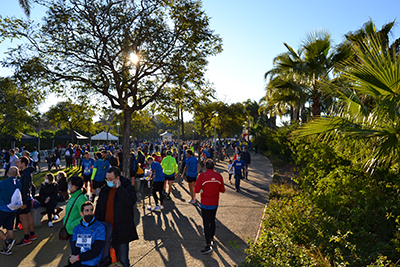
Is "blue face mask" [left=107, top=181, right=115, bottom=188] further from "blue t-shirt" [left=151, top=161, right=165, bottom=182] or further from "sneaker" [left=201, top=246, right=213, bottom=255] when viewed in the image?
"blue t-shirt" [left=151, top=161, right=165, bottom=182]

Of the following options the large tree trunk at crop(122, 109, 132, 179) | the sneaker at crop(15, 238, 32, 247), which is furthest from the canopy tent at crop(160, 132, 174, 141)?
the sneaker at crop(15, 238, 32, 247)

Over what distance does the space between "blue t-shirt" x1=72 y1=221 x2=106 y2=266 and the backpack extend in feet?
8.90

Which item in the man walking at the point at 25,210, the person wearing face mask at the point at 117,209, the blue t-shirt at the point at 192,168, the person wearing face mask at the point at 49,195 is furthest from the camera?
the blue t-shirt at the point at 192,168

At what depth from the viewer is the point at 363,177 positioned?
513 centimetres

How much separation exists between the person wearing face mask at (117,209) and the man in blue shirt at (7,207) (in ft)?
8.23

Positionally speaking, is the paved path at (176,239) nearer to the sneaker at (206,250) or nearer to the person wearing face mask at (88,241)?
the sneaker at (206,250)

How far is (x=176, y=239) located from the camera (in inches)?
242

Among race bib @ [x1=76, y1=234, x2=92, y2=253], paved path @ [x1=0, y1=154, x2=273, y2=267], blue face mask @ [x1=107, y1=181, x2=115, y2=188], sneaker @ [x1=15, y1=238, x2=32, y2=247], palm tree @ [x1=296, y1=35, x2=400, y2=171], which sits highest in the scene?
palm tree @ [x1=296, y1=35, x2=400, y2=171]

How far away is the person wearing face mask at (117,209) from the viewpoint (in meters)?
4.08

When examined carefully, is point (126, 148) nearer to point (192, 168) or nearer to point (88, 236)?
point (192, 168)

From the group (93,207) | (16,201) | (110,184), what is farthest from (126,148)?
(93,207)

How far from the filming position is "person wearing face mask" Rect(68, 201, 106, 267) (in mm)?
3426

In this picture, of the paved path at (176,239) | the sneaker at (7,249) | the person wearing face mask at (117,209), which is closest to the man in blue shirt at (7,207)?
the sneaker at (7,249)

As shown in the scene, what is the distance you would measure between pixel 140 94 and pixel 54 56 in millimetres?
3525
